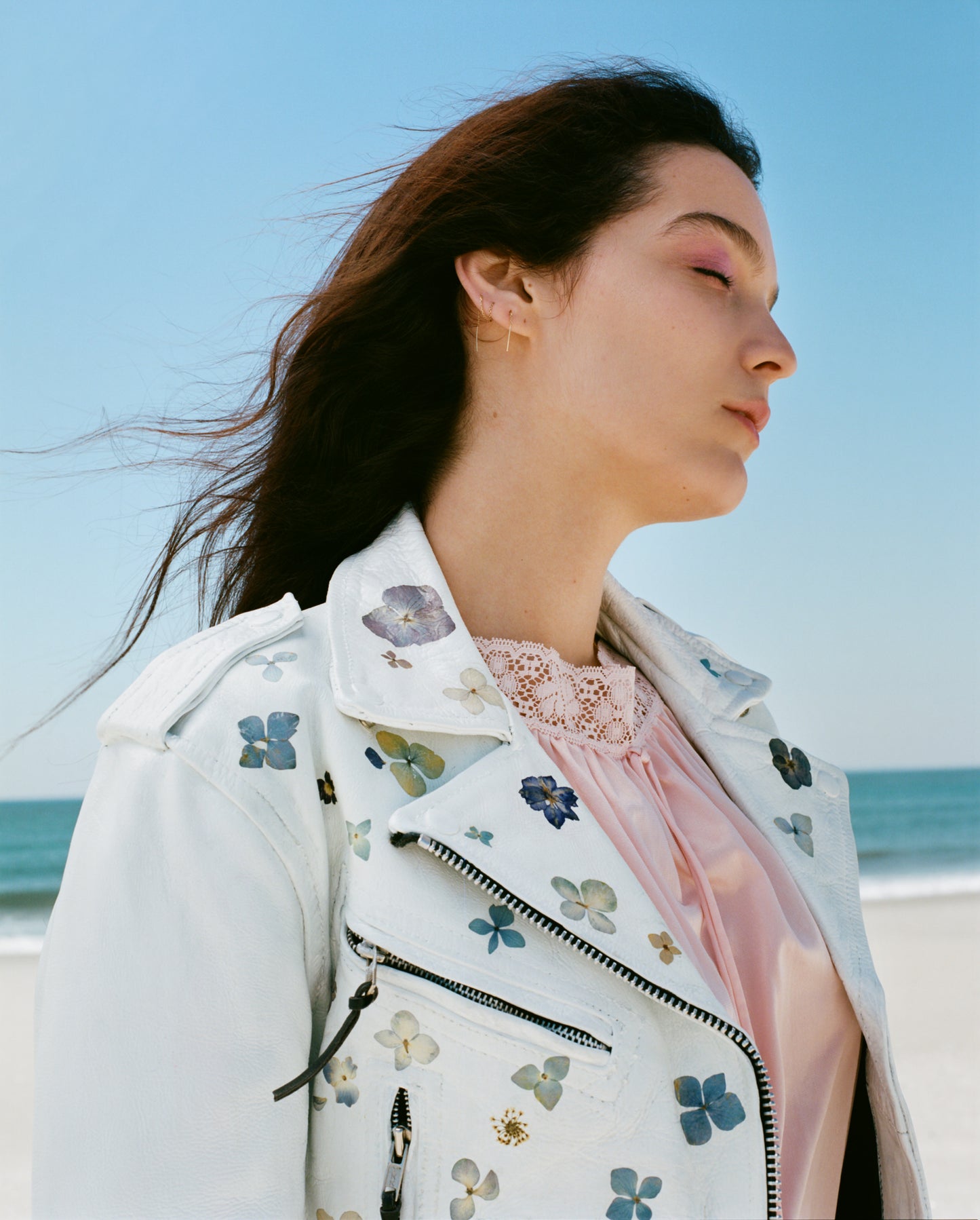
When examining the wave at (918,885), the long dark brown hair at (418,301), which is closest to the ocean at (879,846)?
the wave at (918,885)

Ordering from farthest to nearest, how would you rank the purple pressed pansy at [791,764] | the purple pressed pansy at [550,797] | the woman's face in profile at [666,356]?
1. the purple pressed pansy at [791,764]
2. the woman's face in profile at [666,356]
3. the purple pressed pansy at [550,797]

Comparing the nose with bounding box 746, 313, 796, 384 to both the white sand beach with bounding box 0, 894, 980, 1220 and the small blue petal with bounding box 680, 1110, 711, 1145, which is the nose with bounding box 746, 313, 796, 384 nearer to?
the small blue petal with bounding box 680, 1110, 711, 1145

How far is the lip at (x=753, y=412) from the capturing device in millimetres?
1735

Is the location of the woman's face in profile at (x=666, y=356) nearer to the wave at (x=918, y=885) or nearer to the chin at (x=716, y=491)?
the chin at (x=716, y=491)

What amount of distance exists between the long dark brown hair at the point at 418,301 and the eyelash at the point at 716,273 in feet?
0.54

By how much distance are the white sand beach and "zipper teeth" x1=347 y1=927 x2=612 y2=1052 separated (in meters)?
4.75

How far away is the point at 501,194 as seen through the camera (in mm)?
1813

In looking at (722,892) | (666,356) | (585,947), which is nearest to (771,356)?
(666,356)

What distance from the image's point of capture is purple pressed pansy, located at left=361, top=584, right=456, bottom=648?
154 cm

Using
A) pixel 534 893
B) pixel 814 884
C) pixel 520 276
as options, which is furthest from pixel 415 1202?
pixel 520 276

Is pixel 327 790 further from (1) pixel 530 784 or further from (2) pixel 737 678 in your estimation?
(2) pixel 737 678

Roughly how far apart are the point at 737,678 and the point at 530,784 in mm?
796

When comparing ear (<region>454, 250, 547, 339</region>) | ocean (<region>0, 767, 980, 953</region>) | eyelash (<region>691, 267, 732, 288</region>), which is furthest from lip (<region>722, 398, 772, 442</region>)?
ocean (<region>0, 767, 980, 953</region>)

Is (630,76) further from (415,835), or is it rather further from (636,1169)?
(636,1169)
